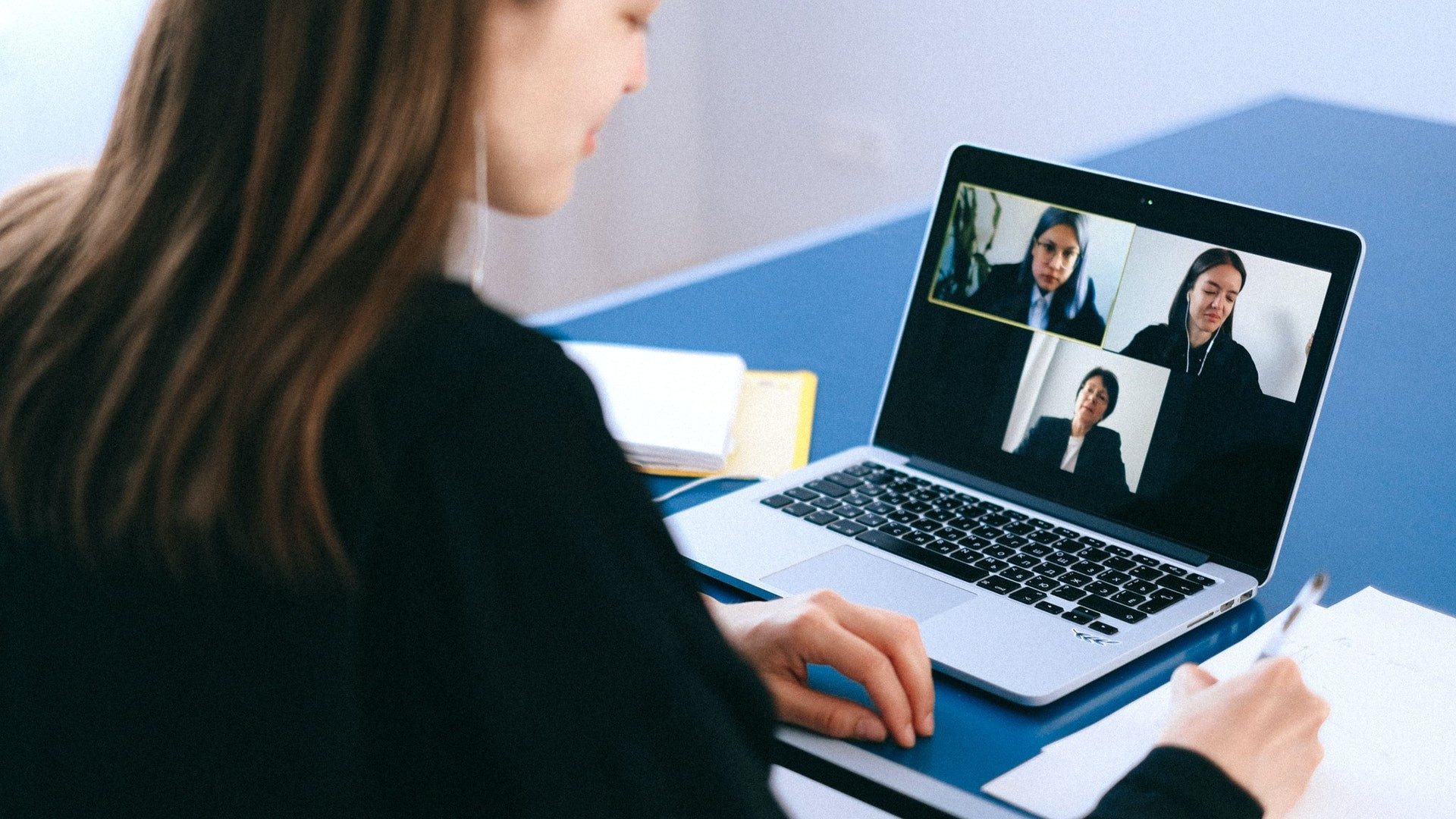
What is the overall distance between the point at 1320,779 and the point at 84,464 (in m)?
0.63

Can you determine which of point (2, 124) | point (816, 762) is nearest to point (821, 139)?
point (2, 124)

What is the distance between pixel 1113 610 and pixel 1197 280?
0.24 meters

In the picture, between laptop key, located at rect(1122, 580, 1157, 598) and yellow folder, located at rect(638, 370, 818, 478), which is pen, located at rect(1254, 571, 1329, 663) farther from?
yellow folder, located at rect(638, 370, 818, 478)

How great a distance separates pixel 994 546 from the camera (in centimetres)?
102

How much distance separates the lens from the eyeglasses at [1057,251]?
1078 mm

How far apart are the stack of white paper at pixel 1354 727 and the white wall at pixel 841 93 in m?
2.19

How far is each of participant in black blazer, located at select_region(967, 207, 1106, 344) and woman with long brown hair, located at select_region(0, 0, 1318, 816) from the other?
1.62ft

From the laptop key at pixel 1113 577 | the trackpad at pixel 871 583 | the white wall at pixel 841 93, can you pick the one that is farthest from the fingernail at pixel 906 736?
the white wall at pixel 841 93

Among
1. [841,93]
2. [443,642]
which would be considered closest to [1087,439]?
[443,642]

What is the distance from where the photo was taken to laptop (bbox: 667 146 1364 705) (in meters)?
0.95

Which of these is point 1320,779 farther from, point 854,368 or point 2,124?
point 2,124

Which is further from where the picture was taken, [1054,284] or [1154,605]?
[1054,284]

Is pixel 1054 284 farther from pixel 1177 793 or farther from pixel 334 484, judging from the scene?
pixel 334 484

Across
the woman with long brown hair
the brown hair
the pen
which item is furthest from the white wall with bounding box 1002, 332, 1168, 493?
the brown hair
